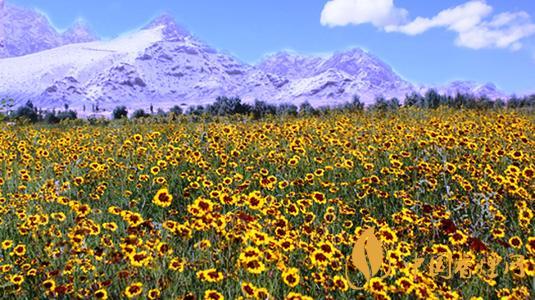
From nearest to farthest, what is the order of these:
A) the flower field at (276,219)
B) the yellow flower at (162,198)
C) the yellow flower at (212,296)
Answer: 1. the yellow flower at (212,296)
2. the flower field at (276,219)
3. the yellow flower at (162,198)

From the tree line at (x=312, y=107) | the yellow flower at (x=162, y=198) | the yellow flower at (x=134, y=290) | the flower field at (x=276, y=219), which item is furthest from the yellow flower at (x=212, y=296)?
the tree line at (x=312, y=107)

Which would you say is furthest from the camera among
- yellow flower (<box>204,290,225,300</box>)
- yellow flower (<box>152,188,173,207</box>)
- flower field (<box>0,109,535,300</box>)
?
yellow flower (<box>152,188,173,207</box>)

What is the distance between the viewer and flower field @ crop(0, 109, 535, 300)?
302 cm

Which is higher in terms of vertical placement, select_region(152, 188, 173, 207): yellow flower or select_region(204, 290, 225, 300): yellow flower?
select_region(152, 188, 173, 207): yellow flower

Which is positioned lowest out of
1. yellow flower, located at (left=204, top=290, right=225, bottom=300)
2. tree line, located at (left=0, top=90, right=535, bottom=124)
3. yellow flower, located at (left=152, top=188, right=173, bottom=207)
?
yellow flower, located at (left=204, top=290, right=225, bottom=300)

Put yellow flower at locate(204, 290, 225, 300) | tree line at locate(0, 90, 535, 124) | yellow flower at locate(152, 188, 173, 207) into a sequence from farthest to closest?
1. tree line at locate(0, 90, 535, 124)
2. yellow flower at locate(152, 188, 173, 207)
3. yellow flower at locate(204, 290, 225, 300)

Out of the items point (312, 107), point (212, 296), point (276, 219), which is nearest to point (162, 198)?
point (276, 219)

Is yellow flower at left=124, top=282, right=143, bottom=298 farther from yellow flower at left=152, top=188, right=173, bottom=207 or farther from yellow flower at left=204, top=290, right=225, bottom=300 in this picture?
yellow flower at left=152, top=188, right=173, bottom=207

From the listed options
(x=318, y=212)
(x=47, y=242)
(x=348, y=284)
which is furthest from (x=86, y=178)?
(x=348, y=284)

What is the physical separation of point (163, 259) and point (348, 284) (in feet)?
4.37

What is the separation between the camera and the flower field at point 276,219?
9.92ft

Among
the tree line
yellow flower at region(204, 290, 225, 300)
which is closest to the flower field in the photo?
yellow flower at region(204, 290, 225, 300)

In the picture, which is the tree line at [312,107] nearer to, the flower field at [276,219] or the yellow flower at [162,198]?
the flower field at [276,219]

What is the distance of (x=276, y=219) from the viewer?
377 centimetres
